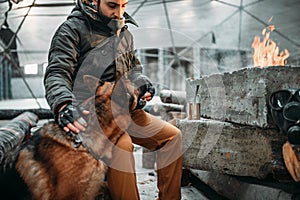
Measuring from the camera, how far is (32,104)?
7316 mm

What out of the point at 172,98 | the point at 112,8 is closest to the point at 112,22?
the point at 112,8

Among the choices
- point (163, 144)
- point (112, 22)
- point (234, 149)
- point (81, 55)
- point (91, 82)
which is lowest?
point (234, 149)

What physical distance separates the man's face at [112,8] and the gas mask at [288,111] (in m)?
1.06

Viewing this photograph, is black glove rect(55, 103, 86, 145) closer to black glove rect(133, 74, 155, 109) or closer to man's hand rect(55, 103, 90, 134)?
man's hand rect(55, 103, 90, 134)

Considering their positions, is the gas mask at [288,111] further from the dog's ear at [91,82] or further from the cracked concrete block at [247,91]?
the dog's ear at [91,82]

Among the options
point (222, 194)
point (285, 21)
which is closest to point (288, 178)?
point (222, 194)

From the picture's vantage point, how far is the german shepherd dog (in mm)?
1313

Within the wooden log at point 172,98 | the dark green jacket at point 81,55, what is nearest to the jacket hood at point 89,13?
the dark green jacket at point 81,55

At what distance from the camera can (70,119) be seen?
1304 millimetres

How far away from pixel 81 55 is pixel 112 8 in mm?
342

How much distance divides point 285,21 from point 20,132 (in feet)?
18.6

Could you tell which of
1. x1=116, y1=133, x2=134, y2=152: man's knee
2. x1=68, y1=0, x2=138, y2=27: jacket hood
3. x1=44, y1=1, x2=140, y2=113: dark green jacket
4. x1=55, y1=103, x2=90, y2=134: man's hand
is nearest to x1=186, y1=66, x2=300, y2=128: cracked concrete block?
x1=44, y1=1, x2=140, y2=113: dark green jacket

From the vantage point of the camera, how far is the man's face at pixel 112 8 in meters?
1.73

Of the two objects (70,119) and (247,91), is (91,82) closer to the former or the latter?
(70,119)
